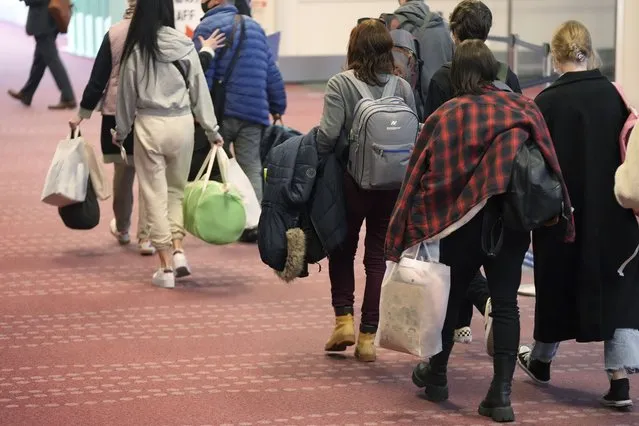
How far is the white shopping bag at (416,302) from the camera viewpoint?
5.22 metres

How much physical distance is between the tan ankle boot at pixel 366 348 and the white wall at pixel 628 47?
30.1 ft

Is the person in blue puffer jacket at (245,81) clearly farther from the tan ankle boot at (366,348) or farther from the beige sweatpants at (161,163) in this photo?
the tan ankle boot at (366,348)

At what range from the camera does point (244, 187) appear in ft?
26.9

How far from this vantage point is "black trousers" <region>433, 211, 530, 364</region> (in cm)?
526

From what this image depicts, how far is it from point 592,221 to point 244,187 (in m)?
3.13

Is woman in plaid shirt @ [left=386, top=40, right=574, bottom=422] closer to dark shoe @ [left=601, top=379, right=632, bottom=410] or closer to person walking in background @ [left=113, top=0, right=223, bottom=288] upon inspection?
dark shoe @ [left=601, top=379, right=632, bottom=410]

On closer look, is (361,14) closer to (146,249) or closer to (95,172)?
(146,249)

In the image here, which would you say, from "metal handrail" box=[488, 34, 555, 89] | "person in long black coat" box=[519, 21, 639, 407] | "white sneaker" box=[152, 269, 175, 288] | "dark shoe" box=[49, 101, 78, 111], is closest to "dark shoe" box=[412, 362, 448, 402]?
"person in long black coat" box=[519, 21, 639, 407]

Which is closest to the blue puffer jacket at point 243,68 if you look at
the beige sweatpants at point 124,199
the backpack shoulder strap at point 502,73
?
the beige sweatpants at point 124,199

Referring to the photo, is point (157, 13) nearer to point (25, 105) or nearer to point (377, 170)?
point (377, 170)

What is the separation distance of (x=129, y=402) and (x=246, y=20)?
3.75 m

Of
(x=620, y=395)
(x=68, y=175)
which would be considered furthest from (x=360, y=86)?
(x=68, y=175)

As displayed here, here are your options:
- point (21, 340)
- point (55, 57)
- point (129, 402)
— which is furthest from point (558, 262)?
point (55, 57)

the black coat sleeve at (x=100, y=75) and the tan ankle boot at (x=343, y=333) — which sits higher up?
the black coat sleeve at (x=100, y=75)
